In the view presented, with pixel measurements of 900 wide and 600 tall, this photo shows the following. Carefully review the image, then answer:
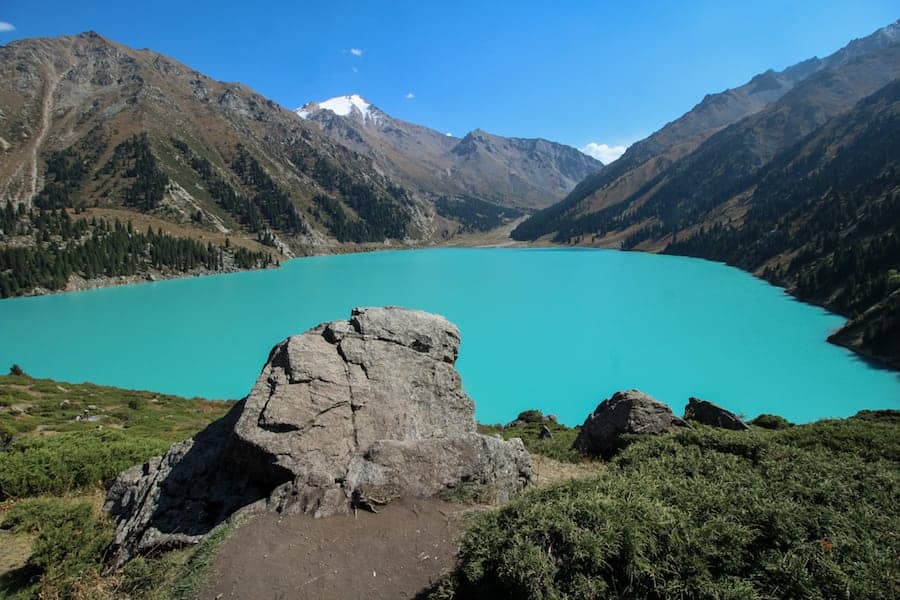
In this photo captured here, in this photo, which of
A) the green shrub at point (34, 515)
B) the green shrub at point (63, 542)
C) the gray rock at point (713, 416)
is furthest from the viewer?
the gray rock at point (713, 416)

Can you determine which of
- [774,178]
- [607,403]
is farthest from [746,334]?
[774,178]

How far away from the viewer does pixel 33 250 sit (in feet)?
348

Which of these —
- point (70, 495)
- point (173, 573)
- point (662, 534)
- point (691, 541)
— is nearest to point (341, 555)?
point (173, 573)

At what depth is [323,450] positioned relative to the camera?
1064cm

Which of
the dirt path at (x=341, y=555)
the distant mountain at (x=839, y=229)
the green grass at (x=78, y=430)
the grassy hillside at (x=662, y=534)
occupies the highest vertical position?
the distant mountain at (x=839, y=229)

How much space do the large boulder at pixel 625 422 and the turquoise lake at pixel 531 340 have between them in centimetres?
1834

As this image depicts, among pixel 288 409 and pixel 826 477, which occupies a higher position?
pixel 288 409

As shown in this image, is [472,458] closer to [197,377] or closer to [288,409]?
[288,409]

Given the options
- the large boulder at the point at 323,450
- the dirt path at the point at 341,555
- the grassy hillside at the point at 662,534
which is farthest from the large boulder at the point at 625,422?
the dirt path at the point at 341,555

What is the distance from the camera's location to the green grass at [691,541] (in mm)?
5473

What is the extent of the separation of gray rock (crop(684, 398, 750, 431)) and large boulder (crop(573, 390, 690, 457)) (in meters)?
3.24

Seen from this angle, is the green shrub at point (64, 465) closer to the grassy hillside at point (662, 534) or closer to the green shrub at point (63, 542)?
the grassy hillside at point (662, 534)

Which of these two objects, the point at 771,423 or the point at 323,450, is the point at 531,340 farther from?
the point at 323,450

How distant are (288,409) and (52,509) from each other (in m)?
4.94
